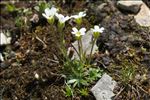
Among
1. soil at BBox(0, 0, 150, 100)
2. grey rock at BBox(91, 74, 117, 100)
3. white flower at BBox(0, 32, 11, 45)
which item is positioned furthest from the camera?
white flower at BBox(0, 32, 11, 45)

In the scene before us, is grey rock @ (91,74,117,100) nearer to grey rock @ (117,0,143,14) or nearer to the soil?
the soil

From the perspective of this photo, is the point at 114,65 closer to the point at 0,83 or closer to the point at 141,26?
the point at 141,26

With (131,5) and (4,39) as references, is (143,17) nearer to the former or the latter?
(131,5)

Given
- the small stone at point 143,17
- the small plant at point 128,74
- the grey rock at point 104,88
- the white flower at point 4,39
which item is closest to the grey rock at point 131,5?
the small stone at point 143,17

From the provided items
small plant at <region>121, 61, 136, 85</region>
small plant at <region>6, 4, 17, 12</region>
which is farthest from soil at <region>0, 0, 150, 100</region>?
small plant at <region>6, 4, 17, 12</region>

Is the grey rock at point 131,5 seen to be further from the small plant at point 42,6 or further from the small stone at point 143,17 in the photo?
the small plant at point 42,6

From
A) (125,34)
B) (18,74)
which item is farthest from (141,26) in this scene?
(18,74)

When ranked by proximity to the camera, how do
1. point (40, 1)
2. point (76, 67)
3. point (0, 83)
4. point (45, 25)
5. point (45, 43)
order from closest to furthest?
point (76, 67) < point (0, 83) < point (45, 43) < point (45, 25) < point (40, 1)
